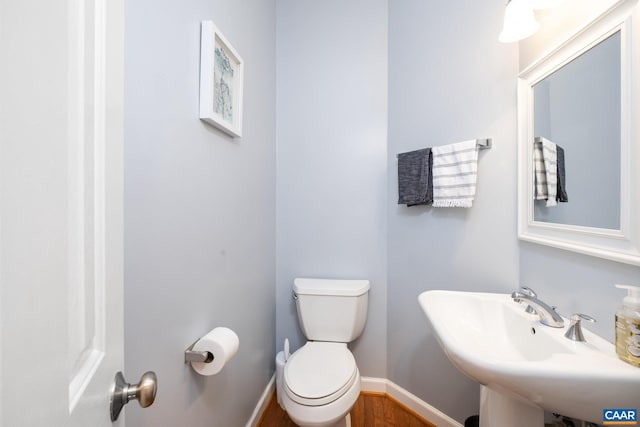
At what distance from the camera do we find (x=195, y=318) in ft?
2.98

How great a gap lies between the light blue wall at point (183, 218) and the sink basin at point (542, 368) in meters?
0.82

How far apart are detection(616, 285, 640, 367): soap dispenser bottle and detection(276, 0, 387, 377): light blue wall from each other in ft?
3.68

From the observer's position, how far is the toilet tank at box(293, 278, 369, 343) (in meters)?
1.59

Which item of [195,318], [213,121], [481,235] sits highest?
[213,121]

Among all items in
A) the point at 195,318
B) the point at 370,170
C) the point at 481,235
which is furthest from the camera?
the point at 370,170

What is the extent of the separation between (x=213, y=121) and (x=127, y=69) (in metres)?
0.34

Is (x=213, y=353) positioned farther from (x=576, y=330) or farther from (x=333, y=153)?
(x=333, y=153)

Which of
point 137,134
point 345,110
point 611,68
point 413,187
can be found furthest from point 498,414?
point 345,110

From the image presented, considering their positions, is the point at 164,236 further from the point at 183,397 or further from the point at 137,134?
the point at 183,397

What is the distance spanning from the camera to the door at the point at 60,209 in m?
0.22

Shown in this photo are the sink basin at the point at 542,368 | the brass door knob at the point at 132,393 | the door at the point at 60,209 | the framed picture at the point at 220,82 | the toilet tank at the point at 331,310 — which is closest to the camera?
the door at the point at 60,209

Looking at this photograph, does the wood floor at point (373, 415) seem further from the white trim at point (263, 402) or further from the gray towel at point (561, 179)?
the gray towel at point (561, 179)
